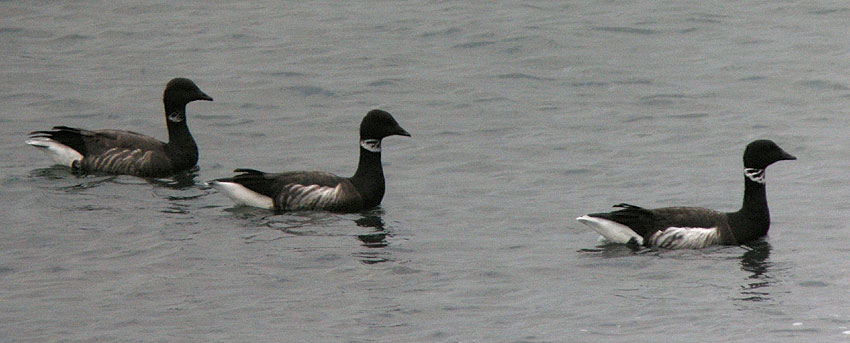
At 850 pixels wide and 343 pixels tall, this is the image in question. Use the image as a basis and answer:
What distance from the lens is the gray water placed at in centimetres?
1359

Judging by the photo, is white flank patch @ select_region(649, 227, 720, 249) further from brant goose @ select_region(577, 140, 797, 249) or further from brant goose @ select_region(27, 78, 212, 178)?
brant goose @ select_region(27, 78, 212, 178)

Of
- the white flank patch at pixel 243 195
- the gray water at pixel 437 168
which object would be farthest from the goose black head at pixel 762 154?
the white flank patch at pixel 243 195

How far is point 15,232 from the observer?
54.9 ft

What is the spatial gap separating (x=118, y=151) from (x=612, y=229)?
7.38 metres

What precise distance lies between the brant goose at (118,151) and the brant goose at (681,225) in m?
6.51

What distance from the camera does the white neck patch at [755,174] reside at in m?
16.7

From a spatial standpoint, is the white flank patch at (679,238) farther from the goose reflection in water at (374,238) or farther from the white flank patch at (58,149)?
the white flank patch at (58,149)

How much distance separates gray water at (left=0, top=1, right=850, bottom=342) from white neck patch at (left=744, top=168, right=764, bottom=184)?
0.72 meters

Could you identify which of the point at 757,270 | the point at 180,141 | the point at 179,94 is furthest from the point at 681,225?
the point at 179,94

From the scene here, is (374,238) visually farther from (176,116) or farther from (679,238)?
(176,116)

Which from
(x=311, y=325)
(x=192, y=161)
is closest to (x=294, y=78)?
(x=192, y=161)

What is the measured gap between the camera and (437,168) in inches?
805

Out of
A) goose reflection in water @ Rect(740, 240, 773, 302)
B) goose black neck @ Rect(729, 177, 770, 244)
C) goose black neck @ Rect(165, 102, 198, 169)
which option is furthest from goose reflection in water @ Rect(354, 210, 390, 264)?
goose black neck @ Rect(729, 177, 770, 244)

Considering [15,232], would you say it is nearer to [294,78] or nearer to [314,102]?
[314,102]
